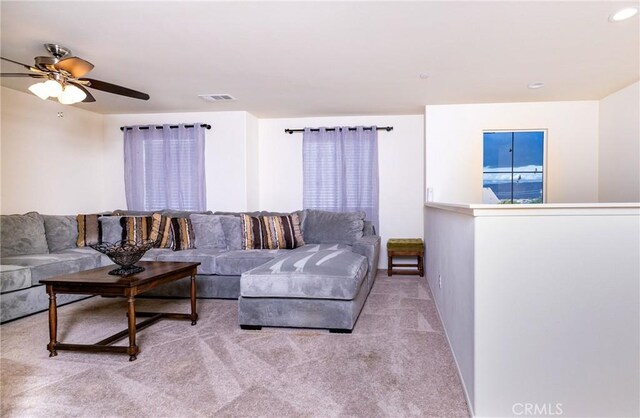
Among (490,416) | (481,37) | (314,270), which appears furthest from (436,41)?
(490,416)

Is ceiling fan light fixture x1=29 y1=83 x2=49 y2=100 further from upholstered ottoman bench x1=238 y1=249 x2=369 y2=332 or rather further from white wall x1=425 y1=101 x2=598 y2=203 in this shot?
white wall x1=425 y1=101 x2=598 y2=203

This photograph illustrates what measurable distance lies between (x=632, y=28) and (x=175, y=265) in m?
3.84

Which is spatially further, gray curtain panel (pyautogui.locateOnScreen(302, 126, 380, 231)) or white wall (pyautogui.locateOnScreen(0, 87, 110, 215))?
gray curtain panel (pyautogui.locateOnScreen(302, 126, 380, 231))

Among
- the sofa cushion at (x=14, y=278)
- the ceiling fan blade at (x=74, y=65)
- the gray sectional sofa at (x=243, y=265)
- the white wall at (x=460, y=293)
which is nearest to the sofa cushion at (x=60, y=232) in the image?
the gray sectional sofa at (x=243, y=265)

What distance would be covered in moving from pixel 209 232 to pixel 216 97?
160cm

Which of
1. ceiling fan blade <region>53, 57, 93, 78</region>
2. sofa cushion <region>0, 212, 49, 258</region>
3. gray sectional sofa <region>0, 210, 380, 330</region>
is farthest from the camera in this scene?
sofa cushion <region>0, 212, 49, 258</region>

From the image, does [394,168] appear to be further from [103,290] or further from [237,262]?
[103,290]

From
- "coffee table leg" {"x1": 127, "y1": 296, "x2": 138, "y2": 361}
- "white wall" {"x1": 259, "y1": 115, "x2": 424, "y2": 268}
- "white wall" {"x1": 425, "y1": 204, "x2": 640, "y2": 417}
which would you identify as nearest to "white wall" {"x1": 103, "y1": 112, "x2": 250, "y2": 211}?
"white wall" {"x1": 259, "y1": 115, "x2": 424, "y2": 268}

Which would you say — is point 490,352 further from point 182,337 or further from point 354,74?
point 354,74

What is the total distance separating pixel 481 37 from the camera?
2.75 m

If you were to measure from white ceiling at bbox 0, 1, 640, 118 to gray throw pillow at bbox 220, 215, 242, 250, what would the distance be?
4.81 feet

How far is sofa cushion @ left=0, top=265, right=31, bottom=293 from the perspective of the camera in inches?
125

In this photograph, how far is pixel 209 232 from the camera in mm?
4453

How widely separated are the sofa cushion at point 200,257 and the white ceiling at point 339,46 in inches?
70.3
